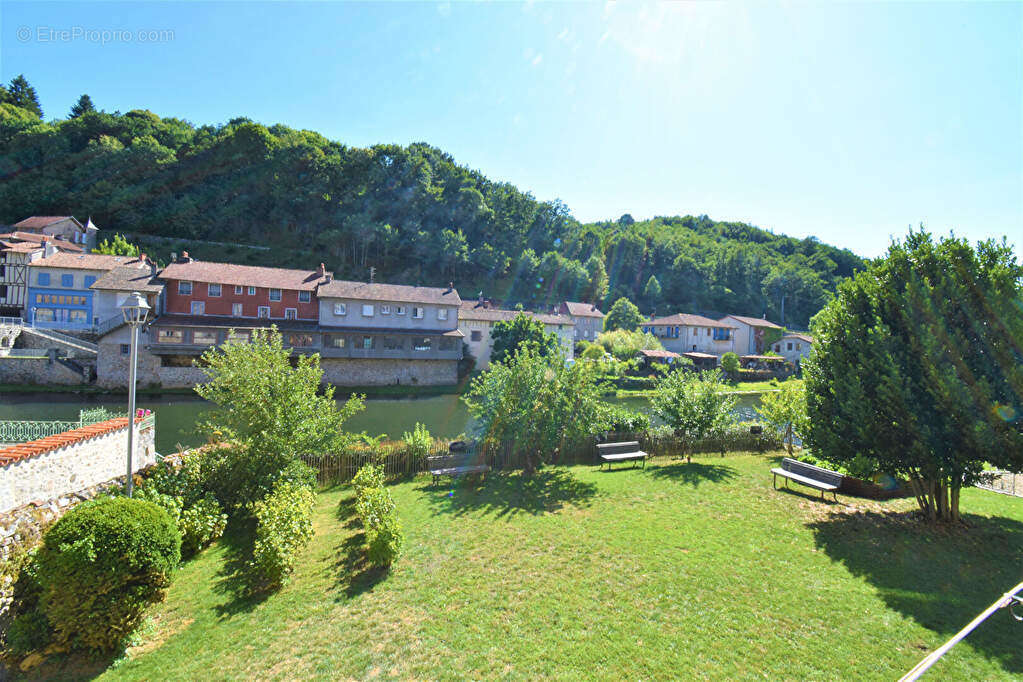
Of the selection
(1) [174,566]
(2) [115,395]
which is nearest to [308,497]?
(1) [174,566]

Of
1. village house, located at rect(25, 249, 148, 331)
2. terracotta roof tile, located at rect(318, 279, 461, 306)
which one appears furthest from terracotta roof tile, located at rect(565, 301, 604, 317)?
village house, located at rect(25, 249, 148, 331)

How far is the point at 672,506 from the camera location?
11.6m

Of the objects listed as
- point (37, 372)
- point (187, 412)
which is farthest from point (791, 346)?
point (37, 372)

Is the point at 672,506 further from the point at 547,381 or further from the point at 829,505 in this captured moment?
the point at 547,381

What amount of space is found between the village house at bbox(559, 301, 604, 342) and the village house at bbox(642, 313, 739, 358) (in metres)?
9.82

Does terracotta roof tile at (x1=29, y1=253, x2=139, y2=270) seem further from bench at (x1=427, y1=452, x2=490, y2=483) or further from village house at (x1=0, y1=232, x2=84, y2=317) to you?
bench at (x1=427, y1=452, x2=490, y2=483)

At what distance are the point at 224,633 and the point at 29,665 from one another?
260cm

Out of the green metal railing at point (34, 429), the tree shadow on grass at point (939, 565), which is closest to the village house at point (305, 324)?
the green metal railing at point (34, 429)

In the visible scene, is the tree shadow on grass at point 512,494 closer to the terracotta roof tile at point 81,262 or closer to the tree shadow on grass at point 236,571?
the tree shadow on grass at point 236,571

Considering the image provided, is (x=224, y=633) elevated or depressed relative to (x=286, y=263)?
depressed

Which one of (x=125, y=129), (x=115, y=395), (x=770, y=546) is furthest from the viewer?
(x=125, y=129)

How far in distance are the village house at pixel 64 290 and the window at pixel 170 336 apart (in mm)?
10910

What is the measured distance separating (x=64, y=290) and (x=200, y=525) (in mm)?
51023

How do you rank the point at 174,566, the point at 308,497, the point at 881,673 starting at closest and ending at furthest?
the point at 881,673, the point at 174,566, the point at 308,497
